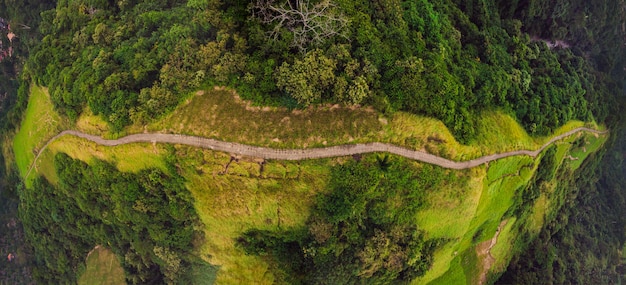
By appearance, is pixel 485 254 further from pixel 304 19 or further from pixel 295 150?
pixel 304 19

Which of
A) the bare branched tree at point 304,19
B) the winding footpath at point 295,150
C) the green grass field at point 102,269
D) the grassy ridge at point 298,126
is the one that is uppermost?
the bare branched tree at point 304,19

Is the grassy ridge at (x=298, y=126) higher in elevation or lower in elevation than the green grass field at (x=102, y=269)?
higher

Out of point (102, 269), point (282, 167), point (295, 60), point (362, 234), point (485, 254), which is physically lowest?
point (102, 269)

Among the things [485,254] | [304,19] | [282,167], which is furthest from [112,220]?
[485,254]

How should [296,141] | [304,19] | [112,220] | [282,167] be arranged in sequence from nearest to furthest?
1. [304,19]
2. [296,141]
3. [282,167]
4. [112,220]

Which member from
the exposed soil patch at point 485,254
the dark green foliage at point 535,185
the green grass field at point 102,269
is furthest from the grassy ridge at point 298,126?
the green grass field at point 102,269

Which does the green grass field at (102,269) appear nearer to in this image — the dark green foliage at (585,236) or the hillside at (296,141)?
the hillside at (296,141)
